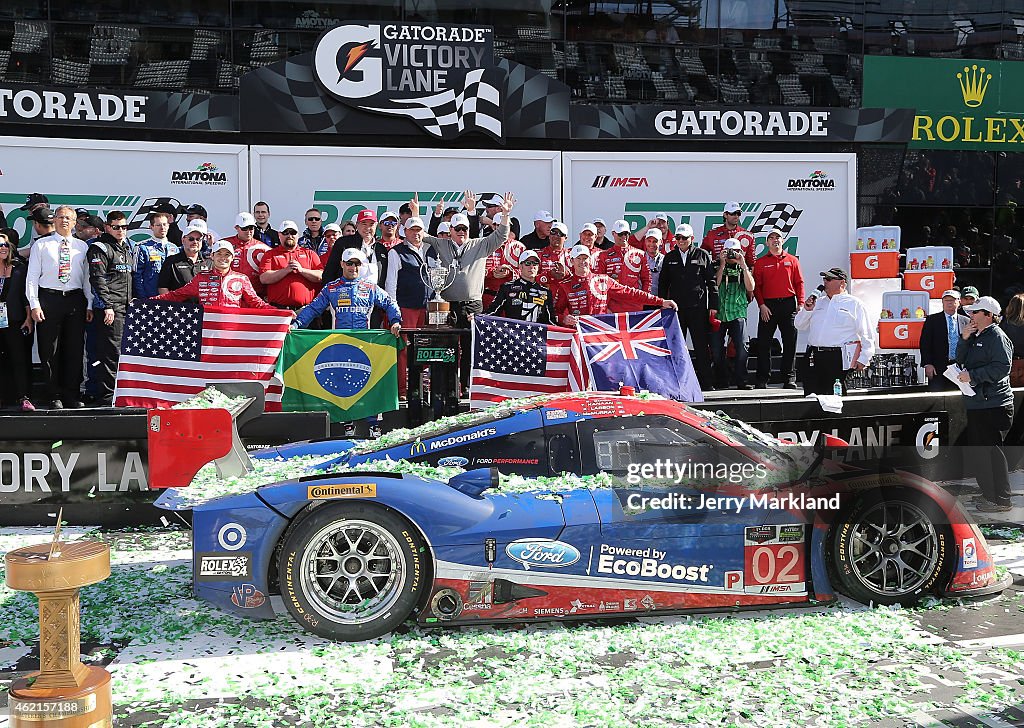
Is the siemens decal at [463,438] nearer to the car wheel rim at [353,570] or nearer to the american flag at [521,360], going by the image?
the car wheel rim at [353,570]

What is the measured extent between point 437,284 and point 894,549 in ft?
17.7

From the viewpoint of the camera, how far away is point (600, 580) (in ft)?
18.4

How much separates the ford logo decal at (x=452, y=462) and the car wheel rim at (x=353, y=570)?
0.62 meters

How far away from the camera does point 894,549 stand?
596cm

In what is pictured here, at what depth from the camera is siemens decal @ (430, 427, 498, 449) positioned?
6.00 metres

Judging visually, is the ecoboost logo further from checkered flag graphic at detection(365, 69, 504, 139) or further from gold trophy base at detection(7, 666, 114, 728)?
gold trophy base at detection(7, 666, 114, 728)

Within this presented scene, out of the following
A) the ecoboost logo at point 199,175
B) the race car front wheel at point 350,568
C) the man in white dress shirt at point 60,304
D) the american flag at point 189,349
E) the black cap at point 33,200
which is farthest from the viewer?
the ecoboost logo at point 199,175

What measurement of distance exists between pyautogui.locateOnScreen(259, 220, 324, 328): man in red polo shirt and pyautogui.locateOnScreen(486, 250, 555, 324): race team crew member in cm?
225

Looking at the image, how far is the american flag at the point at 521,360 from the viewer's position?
9.42 metres

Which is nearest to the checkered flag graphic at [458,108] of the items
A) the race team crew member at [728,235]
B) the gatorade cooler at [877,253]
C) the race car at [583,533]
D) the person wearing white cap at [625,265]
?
the race team crew member at [728,235]

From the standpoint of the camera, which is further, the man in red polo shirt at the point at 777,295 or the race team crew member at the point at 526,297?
the man in red polo shirt at the point at 777,295

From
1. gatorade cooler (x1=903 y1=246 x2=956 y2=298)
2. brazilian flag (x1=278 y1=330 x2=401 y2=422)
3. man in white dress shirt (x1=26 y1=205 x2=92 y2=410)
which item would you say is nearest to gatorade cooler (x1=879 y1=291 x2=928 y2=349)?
gatorade cooler (x1=903 y1=246 x2=956 y2=298)

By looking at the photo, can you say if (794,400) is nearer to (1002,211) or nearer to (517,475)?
(517,475)

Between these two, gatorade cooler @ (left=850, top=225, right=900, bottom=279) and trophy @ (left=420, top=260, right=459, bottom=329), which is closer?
trophy @ (left=420, top=260, right=459, bottom=329)
